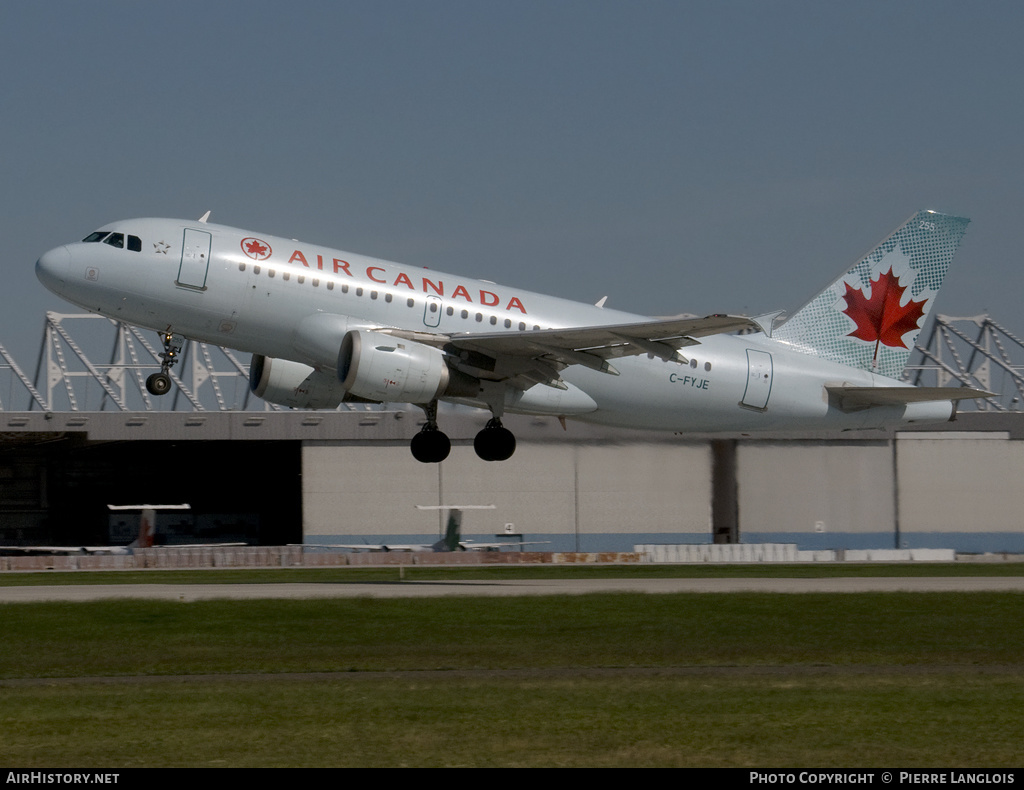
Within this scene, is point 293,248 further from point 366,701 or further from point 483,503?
point 483,503

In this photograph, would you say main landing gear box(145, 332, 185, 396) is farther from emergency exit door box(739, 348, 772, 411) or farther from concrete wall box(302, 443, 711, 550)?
concrete wall box(302, 443, 711, 550)

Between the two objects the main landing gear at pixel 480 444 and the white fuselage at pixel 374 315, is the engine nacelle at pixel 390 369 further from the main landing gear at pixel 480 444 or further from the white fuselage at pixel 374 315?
the main landing gear at pixel 480 444

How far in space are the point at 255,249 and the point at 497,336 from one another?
6.65 metres

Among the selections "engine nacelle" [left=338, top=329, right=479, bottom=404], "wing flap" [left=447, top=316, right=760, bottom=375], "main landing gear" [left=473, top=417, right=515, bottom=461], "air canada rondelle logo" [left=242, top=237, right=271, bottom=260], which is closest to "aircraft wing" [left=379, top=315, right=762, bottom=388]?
"wing flap" [left=447, top=316, right=760, bottom=375]

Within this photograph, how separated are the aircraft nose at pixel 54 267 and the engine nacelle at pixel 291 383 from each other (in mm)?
5885

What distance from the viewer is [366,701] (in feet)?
65.7

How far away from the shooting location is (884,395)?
130 ft

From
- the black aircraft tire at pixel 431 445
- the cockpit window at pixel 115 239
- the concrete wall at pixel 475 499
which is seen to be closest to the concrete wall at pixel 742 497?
the concrete wall at pixel 475 499

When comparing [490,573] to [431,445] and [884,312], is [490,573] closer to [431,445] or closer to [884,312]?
[431,445]

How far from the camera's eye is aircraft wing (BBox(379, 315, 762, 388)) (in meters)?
32.8

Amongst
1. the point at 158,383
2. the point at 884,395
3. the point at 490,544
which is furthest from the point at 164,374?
the point at 490,544

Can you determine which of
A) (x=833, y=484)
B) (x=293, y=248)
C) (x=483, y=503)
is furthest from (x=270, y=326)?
(x=833, y=484)

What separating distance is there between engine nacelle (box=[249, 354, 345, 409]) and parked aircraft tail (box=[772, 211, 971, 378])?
46.3ft

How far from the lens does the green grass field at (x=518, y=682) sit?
16672 millimetres
